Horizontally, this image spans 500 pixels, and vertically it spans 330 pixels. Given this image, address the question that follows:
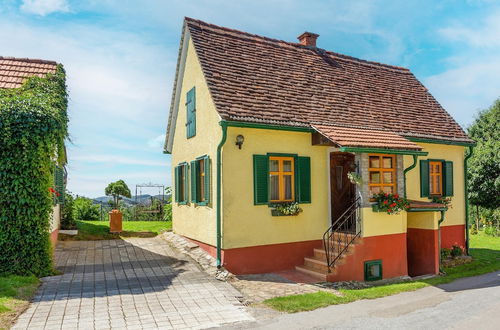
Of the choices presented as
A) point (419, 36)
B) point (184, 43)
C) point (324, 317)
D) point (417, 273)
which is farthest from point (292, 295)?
point (419, 36)

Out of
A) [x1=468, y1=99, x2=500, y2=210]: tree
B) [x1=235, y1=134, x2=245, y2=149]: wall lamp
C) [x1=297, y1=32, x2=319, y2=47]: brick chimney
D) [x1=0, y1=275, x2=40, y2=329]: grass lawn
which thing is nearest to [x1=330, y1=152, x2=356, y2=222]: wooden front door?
[x1=235, y1=134, x2=245, y2=149]: wall lamp

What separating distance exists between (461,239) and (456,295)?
6375 mm

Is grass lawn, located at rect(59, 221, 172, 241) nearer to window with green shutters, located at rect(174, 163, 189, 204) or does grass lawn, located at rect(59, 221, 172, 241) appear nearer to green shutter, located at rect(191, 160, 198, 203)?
window with green shutters, located at rect(174, 163, 189, 204)

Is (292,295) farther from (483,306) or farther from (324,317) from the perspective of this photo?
(483,306)

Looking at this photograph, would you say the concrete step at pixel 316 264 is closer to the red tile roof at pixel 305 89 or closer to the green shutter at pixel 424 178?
the red tile roof at pixel 305 89

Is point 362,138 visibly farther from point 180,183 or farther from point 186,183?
point 180,183

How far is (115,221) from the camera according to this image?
1426cm

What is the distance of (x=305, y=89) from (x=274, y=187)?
12.5 feet

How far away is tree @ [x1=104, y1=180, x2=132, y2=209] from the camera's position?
2052 centimetres

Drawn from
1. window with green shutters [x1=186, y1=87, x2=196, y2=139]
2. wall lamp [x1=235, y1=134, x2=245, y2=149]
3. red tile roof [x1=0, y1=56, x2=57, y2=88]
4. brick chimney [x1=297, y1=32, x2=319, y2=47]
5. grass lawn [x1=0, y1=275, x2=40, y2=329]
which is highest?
brick chimney [x1=297, y1=32, x2=319, y2=47]

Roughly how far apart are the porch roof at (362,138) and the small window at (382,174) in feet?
1.51

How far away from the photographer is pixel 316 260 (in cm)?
982

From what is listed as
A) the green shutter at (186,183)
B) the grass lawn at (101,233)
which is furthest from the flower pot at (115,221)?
the green shutter at (186,183)

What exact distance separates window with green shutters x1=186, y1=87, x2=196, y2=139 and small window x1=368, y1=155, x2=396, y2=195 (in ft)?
18.1
